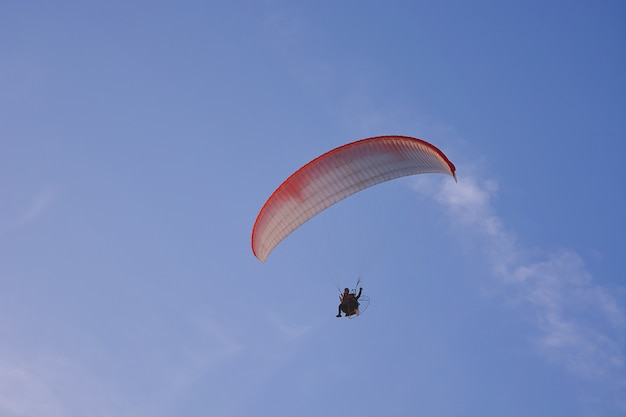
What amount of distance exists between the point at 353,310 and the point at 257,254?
4.75 m

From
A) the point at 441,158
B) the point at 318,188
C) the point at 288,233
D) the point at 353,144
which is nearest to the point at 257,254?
the point at 288,233

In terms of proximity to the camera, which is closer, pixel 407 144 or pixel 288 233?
pixel 407 144

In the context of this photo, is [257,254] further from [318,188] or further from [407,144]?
[407,144]

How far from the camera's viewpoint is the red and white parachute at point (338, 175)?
3553 centimetres

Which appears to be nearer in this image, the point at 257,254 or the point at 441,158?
the point at 441,158

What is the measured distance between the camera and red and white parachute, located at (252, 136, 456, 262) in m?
35.5

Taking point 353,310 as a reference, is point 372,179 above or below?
above

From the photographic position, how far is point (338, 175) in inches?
1430

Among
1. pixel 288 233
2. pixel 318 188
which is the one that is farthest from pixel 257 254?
pixel 318 188

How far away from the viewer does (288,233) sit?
37719 mm

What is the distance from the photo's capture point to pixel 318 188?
3659cm

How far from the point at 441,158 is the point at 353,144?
11.8 feet

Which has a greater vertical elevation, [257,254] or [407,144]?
[407,144]

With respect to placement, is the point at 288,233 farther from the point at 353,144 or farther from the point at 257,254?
the point at 353,144
